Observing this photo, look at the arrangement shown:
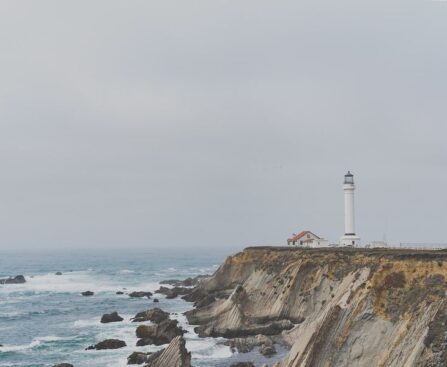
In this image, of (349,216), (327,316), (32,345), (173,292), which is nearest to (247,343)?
(327,316)

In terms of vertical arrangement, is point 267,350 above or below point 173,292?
above

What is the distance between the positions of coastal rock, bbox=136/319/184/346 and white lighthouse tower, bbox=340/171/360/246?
3988cm

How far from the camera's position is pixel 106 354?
4338 cm

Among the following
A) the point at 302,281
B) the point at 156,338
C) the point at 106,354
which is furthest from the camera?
the point at 302,281

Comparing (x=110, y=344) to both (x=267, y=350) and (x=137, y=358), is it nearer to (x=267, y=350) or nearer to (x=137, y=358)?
(x=137, y=358)

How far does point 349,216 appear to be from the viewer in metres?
81.5

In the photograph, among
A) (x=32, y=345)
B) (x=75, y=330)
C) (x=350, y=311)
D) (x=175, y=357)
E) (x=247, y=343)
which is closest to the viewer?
(x=350, y=311)

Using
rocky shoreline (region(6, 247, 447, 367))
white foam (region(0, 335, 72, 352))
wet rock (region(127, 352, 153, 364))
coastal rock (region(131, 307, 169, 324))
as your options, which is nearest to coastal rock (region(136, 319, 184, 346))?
rocky shoreline (region(6, 247, 447, 367))

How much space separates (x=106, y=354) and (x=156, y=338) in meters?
5.10

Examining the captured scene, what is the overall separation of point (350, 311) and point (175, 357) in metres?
12.3

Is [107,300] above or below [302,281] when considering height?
below

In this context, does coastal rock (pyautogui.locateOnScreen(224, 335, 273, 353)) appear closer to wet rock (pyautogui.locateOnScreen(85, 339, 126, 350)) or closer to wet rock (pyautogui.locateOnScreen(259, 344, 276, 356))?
wet rock (pyautogui.locateOnScreen(259, 344, 276, 356))

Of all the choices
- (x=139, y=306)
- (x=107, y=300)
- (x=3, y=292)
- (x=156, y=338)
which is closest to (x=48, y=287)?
(x=3, y=292)

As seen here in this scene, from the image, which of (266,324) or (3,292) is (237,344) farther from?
(3,292)
